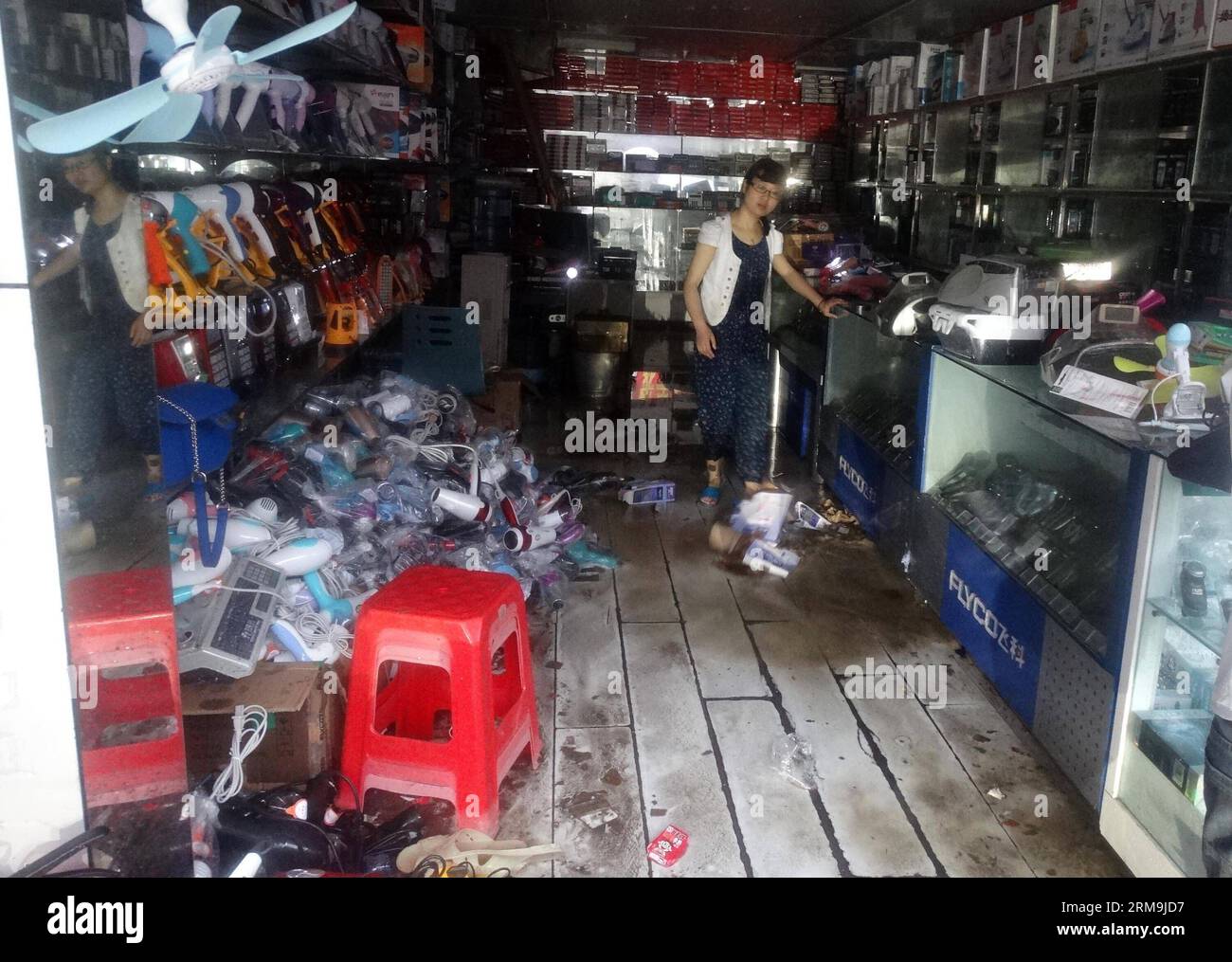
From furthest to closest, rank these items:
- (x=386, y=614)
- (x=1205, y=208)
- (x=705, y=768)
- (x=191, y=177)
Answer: (x=1205, y=208)
(x=191, y=177)
(x=705, y=768)
(x=386, y=614)

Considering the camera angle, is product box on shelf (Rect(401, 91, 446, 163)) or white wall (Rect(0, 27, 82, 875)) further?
product box on shelf (Rect(401, 91, 446, 163))

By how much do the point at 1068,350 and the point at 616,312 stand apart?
15.4 ft

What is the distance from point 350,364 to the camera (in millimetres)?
5281

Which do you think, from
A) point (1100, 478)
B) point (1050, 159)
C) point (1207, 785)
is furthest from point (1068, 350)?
point (1050, 159)

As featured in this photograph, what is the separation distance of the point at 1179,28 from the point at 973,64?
6.91 feet

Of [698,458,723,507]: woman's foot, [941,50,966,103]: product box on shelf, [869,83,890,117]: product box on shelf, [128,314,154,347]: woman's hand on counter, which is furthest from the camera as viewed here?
[869,83,890,117]: product box on shelf

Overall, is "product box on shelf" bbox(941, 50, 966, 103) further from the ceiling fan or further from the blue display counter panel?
the ceiling fan

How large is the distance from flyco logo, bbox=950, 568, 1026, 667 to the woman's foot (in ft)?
5.77

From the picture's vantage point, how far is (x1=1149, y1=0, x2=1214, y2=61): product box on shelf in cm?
377

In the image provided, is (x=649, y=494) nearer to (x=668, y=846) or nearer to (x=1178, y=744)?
(x=668, y=846)

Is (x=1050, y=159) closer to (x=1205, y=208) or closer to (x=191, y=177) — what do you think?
(x=1205, y=208)

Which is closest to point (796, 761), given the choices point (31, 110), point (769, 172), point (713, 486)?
point (31, 110)
